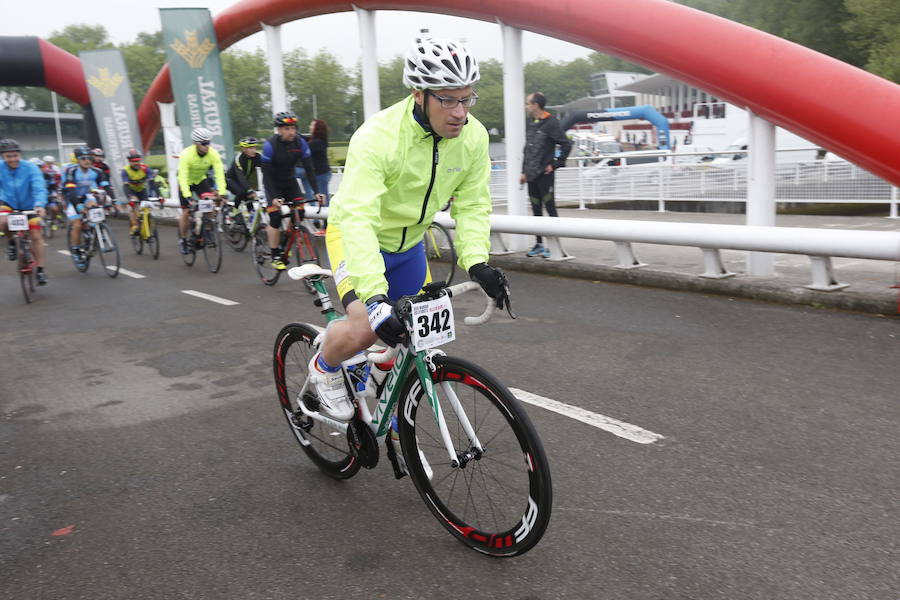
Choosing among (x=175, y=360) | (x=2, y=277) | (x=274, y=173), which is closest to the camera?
(x=175, y=360)

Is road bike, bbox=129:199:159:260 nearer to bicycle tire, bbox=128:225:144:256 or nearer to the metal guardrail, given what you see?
bicycle tire, bbox=128:225:144:256

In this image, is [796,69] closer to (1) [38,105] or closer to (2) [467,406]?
(2) [467,406]

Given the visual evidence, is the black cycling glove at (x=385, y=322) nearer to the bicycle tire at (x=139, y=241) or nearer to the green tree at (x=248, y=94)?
the bicycle tire at (x=139, y=241)

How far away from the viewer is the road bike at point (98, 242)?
494 inches

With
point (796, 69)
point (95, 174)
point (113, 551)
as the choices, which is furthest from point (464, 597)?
point (95, 174)

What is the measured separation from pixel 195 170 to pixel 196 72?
8581 mm

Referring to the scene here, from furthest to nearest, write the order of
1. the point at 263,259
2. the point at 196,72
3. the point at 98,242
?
the point at 196,72
the point at 98,242
the point at 263,259

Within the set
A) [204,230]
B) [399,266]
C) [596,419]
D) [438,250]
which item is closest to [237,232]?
[204,230]

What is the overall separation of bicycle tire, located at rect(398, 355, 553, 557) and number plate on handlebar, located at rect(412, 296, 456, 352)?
0.11 meters

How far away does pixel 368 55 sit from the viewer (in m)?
14.3

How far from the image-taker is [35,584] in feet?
10.6

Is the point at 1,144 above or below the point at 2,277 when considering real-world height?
above

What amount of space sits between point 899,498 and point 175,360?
5554 mm

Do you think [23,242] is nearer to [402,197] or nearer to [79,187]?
[79,187]
